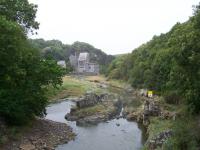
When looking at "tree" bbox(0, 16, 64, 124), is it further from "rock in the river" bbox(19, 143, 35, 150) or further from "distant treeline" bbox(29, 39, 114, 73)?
"distant treeline" bbox(29, 39, 114, 73)

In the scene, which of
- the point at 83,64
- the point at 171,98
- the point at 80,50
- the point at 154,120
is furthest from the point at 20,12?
the point at 80,50

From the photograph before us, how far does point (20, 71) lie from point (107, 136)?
Answer: 1367cm

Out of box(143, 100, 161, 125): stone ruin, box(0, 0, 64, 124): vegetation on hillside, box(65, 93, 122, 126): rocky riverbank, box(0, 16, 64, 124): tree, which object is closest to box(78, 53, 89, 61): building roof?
box(65, 93, 122, 126): rocky riverbank

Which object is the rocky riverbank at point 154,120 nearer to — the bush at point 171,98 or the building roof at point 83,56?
the bush at point 171,98

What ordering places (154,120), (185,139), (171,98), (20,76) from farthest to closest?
(171,98) → (154,120) → (20,76) → (185,139)

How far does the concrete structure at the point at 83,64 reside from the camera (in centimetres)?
15512

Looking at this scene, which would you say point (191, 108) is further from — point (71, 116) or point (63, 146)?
point (71, 116)

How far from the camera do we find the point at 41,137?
3731cm

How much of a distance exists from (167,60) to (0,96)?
31765mm

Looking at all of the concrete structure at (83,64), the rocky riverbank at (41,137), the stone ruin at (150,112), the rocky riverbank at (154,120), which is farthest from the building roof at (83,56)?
the rocky riverbank at (41,137)

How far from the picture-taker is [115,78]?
115000 millimetres

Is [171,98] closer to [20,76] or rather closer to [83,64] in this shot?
[20,76]

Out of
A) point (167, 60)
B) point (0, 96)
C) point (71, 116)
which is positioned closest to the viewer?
point (0, 96)

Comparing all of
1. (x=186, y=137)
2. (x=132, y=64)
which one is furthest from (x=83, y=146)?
(x=132, y=64)
